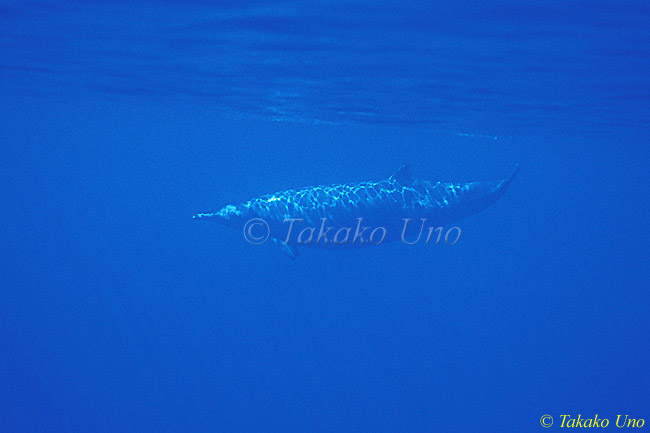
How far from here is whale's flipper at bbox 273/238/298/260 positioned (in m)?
15.3

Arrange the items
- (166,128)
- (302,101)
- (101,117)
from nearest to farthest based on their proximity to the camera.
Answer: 1. (302,101)
2. (101,117)
3. (166,128)

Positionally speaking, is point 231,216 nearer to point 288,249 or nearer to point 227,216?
point 227,216

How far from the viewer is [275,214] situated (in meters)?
15.5

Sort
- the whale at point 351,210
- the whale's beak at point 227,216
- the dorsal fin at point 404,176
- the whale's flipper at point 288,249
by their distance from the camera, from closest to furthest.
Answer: the whale at point 351,210 < the whale's flipper at point 288,249 < the dorsal fin at point 404,176 < the whale's beak at point 227,216

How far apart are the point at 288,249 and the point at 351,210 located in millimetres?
2280

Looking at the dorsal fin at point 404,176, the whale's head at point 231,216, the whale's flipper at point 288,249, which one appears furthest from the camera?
the whale's head at point 231,216

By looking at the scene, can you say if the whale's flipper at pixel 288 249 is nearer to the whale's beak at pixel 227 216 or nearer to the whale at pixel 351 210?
the whale at pixel 351 210

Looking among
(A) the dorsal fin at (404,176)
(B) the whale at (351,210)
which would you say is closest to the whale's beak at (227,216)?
(B) the whale at (351,210)

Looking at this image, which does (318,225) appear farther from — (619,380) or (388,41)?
(619,380)

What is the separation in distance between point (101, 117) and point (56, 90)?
13655 millimetres

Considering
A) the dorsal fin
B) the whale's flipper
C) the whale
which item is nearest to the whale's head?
the whale

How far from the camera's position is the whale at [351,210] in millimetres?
15039

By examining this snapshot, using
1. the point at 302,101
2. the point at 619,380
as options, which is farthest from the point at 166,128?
the point at 619,380

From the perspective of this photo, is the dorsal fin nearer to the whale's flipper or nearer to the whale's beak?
the whale's flipper
